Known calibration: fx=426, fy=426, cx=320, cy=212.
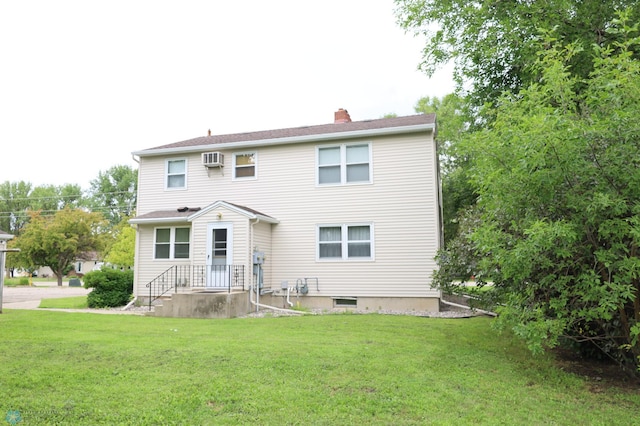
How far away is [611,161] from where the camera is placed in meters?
4.74

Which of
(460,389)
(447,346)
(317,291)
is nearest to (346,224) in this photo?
(317,291)

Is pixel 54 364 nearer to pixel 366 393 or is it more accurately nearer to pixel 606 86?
pixel 366 393

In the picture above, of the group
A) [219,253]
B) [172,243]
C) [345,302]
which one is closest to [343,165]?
[345,302]

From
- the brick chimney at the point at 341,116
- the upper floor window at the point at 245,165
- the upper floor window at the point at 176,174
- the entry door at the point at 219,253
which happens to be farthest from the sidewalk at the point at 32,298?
the brick chimney at the point at 341,116

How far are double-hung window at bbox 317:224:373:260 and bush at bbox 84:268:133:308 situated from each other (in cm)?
699

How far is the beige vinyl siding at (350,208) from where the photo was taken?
13.0 metres

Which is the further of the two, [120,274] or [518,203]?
[120,274]

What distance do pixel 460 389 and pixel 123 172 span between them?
5748 cm

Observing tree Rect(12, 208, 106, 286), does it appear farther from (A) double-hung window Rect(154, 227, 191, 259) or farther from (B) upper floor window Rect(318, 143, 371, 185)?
(B) upper floor window Rect(318, 143, 371, 185)

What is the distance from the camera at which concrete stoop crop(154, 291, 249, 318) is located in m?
11.4

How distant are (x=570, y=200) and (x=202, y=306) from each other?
9293mm

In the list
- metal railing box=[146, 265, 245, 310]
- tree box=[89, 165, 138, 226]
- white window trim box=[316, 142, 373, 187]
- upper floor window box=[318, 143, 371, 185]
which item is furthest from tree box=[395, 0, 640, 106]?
tree box=[89, 165, 138, 226]

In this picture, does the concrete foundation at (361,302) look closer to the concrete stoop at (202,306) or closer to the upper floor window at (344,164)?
the concrete stoop at (202,306)

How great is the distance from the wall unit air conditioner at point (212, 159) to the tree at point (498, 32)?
733 cm
